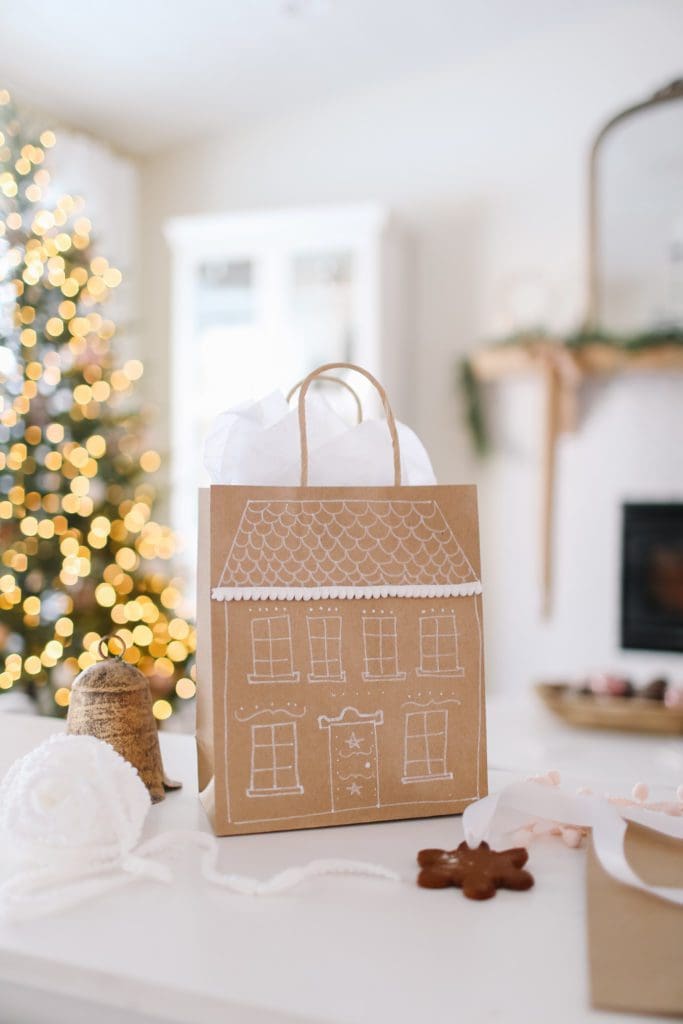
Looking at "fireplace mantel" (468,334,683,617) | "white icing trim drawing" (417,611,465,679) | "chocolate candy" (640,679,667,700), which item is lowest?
"chocolate candy" (640,679,667,700)

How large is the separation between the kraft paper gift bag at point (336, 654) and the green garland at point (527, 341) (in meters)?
2.88

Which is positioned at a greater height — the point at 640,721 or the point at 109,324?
the point at 109,324

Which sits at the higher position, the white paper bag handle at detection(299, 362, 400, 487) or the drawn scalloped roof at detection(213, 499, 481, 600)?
the white paper bag handle at detection(299, 362, 400, 487)

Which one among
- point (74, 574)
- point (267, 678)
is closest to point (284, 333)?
point (74, 574)

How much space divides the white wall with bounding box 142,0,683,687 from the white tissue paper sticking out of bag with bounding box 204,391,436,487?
10.1 ft

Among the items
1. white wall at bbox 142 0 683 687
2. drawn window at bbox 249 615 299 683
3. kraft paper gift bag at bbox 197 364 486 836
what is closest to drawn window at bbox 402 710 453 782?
kraft paper gift bag at bbox 197 364 486 836

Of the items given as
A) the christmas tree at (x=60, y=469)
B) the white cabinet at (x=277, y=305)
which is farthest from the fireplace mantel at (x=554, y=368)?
the christmas tree at (x=60, y=469)

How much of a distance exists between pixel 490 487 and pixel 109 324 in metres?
1.74

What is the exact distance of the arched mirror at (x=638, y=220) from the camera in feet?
11.4

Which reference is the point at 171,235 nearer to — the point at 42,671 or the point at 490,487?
the point at 490,487

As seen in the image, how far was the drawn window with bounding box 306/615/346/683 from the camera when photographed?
708 mm

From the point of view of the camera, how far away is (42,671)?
9.25 ft

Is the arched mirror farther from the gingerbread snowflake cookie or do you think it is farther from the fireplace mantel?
the gingerbread snowflake cookie

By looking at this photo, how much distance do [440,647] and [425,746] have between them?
0.27 feet
